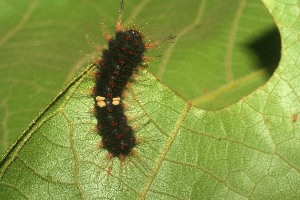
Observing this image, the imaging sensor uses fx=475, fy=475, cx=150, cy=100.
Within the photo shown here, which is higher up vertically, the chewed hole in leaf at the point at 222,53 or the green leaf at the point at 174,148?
the chewed hole in leaf at the point at 222,53

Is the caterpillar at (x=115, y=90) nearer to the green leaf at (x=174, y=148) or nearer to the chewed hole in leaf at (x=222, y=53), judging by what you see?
the green leaf at (x=174, y=148)

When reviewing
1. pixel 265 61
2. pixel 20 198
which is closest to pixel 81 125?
pixel 20 198

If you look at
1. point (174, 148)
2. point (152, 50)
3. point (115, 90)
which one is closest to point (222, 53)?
point (152, 50)

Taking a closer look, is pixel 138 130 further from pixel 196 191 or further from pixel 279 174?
pixel 279 174

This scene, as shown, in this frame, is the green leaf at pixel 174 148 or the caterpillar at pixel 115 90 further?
the caterpillar at pixel 115 90

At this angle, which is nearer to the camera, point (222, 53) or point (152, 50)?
point (152, 50)

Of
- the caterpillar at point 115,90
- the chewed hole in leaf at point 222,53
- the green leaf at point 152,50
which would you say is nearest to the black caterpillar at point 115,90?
the caterpillar at point 115,90

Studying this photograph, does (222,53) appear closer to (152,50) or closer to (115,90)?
(152,50)

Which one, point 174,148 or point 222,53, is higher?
point 222,53
